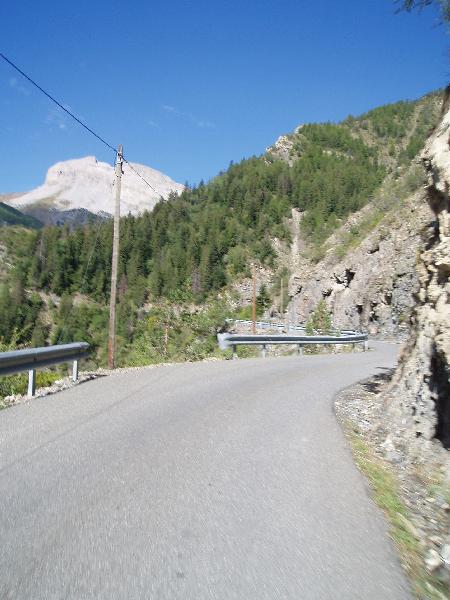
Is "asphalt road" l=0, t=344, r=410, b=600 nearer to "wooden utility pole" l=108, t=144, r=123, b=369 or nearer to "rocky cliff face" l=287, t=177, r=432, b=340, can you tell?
"wooden utility pole" l=108, t=144, r=123, b=369

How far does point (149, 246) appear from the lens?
429 ft

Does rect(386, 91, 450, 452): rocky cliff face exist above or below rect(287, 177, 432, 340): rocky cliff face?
below

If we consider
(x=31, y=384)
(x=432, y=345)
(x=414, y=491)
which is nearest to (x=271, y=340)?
(x=31, y=384)

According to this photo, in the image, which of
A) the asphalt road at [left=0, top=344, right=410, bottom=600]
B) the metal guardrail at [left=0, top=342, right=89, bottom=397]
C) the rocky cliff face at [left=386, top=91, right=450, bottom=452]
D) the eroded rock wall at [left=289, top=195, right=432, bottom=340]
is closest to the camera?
the asphalt road at [left=0, top=344, right=410, bottom=600]

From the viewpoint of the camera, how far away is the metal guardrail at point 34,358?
8.49 metres

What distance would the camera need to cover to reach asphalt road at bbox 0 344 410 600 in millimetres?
3068

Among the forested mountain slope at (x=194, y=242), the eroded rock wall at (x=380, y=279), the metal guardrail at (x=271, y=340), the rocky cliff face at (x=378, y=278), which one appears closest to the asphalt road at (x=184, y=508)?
the metal guardrail at (x=271, y=340)

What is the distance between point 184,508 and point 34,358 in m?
6.05

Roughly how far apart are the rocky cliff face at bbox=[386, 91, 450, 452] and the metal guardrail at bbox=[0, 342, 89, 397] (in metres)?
6.24

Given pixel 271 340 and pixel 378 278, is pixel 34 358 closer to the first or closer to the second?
pixel 271 340

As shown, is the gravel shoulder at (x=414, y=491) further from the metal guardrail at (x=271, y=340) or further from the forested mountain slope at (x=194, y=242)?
the forested mountain slope at (x=194, y=242)

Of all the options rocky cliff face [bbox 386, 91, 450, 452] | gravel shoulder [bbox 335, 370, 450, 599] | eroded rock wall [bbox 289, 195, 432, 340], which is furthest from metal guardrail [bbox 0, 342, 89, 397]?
eroded rock wall [bbox 289, 195, 432, 340]

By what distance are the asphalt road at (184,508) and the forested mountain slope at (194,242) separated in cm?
8969

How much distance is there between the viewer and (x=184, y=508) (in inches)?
164
